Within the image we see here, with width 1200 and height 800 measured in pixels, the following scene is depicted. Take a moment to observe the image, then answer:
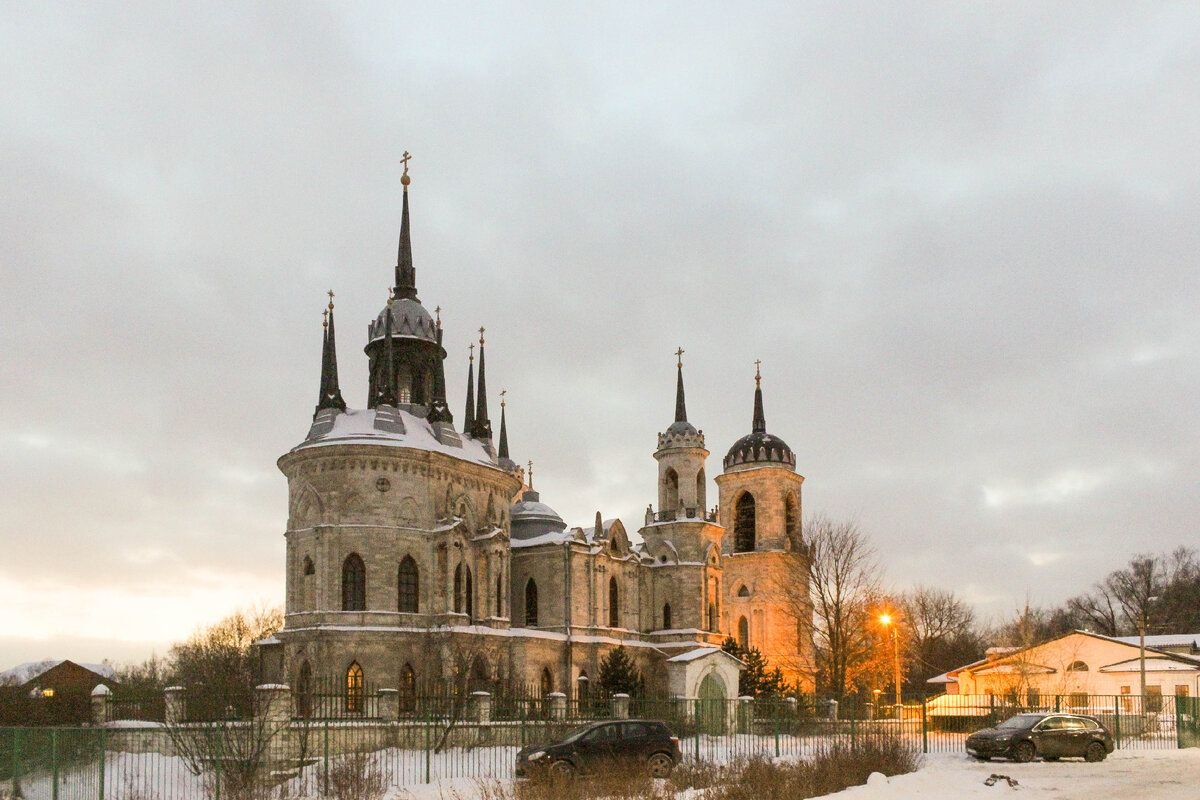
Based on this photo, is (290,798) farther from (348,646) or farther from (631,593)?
(631,593)

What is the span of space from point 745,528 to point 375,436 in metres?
32.3

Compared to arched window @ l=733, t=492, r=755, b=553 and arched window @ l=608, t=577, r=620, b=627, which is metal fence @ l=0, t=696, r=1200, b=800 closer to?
arched window @ l=608, t=577, r=620, b=627

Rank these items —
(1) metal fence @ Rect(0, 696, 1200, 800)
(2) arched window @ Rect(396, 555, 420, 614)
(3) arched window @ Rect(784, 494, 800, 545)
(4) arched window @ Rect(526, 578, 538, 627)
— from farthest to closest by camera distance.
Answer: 1. (3) arched window @ Rect(784, 494, 800, 545)
2. (4) arched window @ Rect(526, 578, 538, 627)
3. (2) arched window @ Rect(396, 555, 420, 614)
4. (1) metal fence @ Rect(0, 696, 1200, 800)

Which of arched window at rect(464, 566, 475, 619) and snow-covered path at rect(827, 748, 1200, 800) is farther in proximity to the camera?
arched window at rect(464, 566, 475, 619)

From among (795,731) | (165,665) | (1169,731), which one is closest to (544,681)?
(795,731)

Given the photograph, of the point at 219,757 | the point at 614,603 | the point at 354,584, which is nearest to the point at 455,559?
the point at 354,584

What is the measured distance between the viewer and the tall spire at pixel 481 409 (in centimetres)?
5731

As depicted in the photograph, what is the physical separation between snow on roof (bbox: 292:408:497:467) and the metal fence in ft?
46.6

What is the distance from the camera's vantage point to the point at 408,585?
1748 inches

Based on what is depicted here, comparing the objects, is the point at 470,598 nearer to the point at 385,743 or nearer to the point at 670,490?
the point at 670,490

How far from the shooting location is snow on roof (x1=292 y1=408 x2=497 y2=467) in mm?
44031

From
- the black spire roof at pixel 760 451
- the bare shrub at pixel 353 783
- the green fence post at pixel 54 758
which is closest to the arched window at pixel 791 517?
the black spire roof at pixel 760 451

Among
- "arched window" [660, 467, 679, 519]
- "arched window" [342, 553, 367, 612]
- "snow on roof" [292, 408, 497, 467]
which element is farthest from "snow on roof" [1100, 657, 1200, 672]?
"arched window" [342, 553, 367, 612]

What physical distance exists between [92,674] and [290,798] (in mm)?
68600
